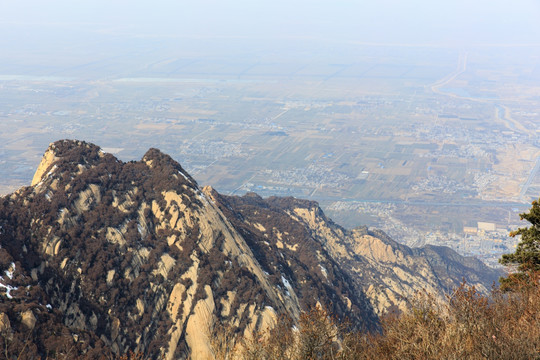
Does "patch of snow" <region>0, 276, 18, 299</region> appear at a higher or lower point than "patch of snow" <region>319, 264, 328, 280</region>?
higher

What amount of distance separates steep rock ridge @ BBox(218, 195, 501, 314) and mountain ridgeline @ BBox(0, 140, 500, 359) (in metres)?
11.3

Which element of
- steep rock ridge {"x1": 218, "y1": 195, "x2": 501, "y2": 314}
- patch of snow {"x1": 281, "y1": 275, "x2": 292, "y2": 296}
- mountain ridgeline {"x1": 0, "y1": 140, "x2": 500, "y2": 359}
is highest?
mountain ridgeline {"x1": 0, "y1": 140, "x2": 500, "y2": 359}

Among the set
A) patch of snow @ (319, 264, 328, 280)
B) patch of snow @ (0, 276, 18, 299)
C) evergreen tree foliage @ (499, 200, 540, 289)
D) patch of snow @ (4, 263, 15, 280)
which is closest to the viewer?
evergreen tree foliage @ (499, 200, 540, 289)

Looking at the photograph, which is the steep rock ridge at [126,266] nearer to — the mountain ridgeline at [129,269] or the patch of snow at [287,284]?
the mountain ridgeline at [129,269]

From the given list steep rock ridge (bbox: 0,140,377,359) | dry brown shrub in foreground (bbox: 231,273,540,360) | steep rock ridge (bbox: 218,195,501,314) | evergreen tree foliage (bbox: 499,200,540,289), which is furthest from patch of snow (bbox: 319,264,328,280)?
dry brown shrub in foreground (bbox: 231,273,540,360)

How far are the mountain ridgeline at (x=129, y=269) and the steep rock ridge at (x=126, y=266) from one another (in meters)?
0.07

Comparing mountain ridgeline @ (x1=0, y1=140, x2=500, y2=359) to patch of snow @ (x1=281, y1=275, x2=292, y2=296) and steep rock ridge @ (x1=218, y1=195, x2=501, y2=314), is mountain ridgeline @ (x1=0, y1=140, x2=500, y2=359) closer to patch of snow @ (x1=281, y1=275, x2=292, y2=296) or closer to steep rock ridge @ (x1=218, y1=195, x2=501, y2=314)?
patch of snow @ (x1=281, y1=275, x2=292, y2=296)

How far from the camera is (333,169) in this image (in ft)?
616

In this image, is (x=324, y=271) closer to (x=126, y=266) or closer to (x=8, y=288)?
(x=126, y=266)

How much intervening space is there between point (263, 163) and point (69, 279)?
16427cm

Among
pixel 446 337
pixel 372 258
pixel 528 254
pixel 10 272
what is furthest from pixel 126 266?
pixel 372 258

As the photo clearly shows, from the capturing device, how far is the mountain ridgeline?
79.0 feet

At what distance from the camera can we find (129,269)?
29.7 meters

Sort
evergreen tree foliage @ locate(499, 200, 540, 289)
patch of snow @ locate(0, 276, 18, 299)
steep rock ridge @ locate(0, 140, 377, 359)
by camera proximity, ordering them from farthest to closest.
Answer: steep rock ridge @ locate(0, 140, 377, 359)
patch of snow @ locate(0, 276, 18, 299)
evergreen tree foliage @ locate(499, 200, 540, 289)
